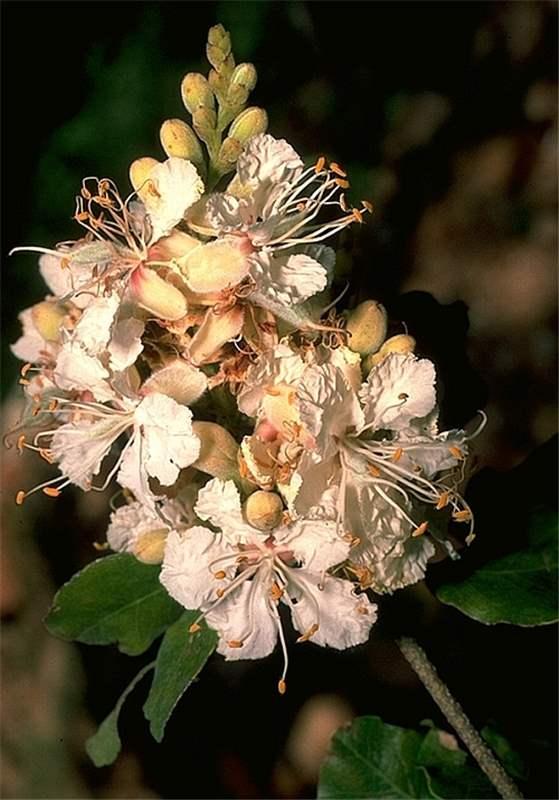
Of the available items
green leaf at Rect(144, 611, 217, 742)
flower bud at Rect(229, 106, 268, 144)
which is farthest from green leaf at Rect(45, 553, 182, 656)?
flower bud at Rect(229, 106, 268, 144)

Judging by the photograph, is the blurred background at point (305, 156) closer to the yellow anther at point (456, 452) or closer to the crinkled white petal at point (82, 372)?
the yellow anther at point (456, 452)

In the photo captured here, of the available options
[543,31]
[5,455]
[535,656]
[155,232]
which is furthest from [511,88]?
[155,232]

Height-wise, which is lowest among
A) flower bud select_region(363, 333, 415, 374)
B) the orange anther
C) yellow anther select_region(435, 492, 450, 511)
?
yellow anther select_region(435, 492, 450, 511)

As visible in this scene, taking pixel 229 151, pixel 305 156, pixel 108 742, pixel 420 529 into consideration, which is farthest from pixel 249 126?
pixel 305 156

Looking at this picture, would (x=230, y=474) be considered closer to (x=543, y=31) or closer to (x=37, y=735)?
(x=37, y=735)

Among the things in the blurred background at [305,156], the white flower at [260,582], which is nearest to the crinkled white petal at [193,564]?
the white flower at [260,582]

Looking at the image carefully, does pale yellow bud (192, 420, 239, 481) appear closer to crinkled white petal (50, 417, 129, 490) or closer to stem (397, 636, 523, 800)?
crinkled white petal (50, 417, 129, 490)
